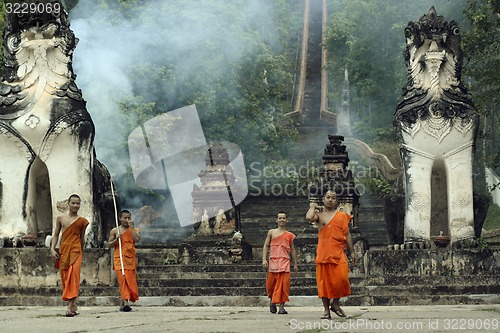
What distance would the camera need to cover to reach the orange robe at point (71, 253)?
13.5 metres

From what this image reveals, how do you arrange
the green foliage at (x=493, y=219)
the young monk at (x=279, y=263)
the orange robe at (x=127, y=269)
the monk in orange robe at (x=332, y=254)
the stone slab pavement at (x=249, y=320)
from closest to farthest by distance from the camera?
the stone slab pavement at (x=249, y=320) → the monk in orange robe at (x=332, y=254) → the young monk at (x=279, y=263) → the orange robe at (x=127, y=269) → the green foliage at (x=493, y=219)

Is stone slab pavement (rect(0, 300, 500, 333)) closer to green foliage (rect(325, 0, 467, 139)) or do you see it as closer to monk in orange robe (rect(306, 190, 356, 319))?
monk in orange robe (rect(306, 190, 356, 319))

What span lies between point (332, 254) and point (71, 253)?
295 cm

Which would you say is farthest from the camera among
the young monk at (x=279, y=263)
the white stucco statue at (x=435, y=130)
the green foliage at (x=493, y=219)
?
the green foliage at (x=493, y=219)

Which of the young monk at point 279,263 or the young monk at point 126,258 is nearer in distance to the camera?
the young monk at point 279,263

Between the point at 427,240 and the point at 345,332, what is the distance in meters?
6.28

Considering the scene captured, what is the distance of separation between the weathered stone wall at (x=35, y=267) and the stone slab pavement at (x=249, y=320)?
1.10 meters

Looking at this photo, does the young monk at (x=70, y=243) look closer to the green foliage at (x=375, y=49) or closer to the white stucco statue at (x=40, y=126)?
the white stucco statue at (x=40, y=126)

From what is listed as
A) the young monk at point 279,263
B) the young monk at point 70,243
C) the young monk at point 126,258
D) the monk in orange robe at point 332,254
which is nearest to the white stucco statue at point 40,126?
the young monk at point 126,258

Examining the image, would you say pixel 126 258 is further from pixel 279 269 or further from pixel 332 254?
pixel 332 254

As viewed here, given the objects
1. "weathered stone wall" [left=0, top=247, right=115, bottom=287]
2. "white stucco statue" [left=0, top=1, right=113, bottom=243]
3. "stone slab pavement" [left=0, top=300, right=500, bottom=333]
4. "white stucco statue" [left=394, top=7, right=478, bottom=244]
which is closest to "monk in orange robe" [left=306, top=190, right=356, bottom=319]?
"stone slab pavement" [left=0, top=300, right=500, bottom=333]

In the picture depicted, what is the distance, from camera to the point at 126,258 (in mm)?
14953

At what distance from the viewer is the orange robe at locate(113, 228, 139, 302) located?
14.6m

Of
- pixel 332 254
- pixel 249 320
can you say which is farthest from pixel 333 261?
pixel 249 320
